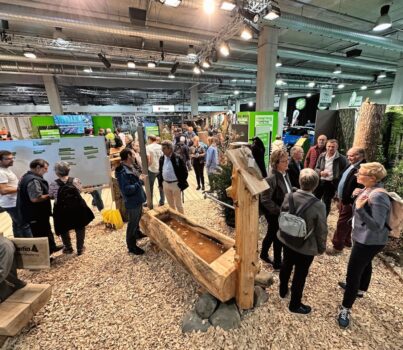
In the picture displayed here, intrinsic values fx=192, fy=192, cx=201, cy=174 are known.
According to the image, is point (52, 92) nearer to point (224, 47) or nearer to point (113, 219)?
point (224, 47)

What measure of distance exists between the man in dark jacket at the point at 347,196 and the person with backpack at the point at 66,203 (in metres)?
3.63

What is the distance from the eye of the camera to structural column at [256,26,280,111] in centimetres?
598

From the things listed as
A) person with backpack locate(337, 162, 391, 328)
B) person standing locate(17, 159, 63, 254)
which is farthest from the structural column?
person standing locate(17, 159, 63, 254)

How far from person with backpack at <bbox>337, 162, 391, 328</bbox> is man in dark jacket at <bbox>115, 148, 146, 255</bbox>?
2.50 metres

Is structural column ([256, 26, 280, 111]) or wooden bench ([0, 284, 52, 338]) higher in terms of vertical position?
structural column ([256, 26, 280, 111])

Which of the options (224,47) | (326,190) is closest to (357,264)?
(326,190)

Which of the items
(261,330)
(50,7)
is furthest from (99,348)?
(50,7)

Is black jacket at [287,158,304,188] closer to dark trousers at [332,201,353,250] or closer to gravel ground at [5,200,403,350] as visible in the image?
dark trousers at [332,201,353,250]

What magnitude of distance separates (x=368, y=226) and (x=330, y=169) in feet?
5.82

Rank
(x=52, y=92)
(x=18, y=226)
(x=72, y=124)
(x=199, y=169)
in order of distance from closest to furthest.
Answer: (x=18, y=226)
(x=199, y=169)
(x=72, y=124)
(x=52, y=92)

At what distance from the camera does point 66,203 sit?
265 cm

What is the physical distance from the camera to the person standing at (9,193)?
100.0 inches

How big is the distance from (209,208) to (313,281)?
2.51 meters

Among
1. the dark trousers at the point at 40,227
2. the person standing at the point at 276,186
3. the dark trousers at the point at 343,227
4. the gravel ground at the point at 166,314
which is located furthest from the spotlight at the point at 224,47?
the dark trousers at the point at 40,227
